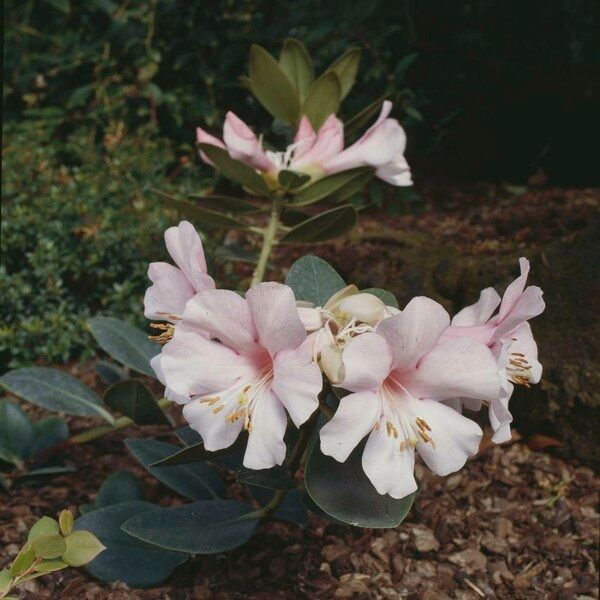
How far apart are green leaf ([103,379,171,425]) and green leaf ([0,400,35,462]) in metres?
0.29

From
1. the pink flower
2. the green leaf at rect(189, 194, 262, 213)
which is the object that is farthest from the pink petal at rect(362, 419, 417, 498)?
the green leaf at rect(189, 194, 262, 213)

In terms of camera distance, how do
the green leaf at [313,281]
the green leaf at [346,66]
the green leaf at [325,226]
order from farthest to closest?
the green leaf at [346,66] < the green leaf at [325,226] < the green leaf at [313,281]

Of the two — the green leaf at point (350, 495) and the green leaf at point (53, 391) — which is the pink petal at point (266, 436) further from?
the green leaf at point (53, 391)

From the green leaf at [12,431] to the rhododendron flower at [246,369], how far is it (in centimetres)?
81

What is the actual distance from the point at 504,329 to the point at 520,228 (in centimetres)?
185

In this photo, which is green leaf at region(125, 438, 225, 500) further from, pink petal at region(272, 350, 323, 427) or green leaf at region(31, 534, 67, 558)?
pink petal at region(272, 350, 323, 427)

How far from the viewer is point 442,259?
2.31 meters

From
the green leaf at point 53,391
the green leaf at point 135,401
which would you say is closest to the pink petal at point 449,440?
the green leaf at point 135,401

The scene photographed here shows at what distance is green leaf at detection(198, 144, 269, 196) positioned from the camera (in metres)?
1.69

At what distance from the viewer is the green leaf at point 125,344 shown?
1.65 m

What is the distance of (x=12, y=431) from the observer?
1.69 meters

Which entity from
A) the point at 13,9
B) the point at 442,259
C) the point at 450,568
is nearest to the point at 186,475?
the point at 450,568

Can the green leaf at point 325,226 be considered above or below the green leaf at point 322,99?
below

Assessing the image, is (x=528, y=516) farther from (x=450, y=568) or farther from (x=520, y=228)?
(x=520, y=228)
